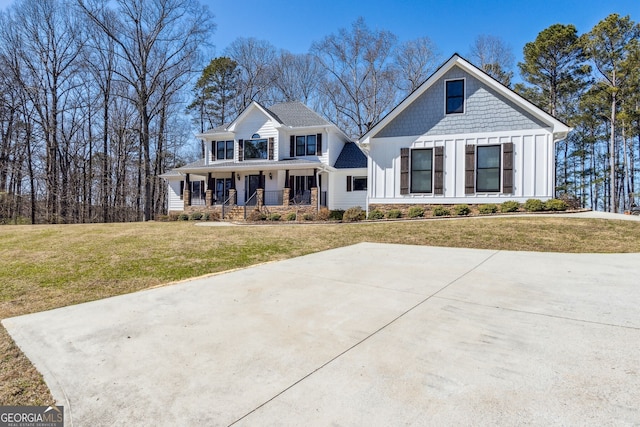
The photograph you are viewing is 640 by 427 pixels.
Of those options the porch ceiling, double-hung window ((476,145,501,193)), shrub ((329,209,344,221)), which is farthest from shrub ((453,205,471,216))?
the porch ceiling

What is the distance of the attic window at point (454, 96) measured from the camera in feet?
43.3

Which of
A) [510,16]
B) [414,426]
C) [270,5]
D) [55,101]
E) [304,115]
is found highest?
[510,16]

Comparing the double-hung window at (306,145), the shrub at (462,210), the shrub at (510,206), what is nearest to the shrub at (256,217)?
the double-hung window at (306,145)

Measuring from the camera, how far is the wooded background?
21969mm

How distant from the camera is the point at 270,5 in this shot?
49.5 ft

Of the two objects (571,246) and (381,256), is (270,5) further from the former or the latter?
(571,246)

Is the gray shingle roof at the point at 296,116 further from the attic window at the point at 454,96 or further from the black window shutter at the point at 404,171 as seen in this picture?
the attic window at the point at 454,96

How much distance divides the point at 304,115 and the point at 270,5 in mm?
7215

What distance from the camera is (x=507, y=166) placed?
12484mm

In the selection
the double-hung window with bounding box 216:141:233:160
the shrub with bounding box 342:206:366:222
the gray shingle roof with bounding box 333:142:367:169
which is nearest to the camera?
the shrub with bounding box 342:206:366:222

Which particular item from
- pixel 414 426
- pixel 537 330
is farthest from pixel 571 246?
pixel 414 426

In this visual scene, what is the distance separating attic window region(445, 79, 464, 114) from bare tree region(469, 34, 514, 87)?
16366 millimetres

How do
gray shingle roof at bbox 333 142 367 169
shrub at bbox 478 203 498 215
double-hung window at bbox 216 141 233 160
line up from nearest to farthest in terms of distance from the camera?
shrub at bbox 478 203 498 215 → gray shingle roof at bbox 333 142 367 169 → double-hung window at bbox 216 141 233 160

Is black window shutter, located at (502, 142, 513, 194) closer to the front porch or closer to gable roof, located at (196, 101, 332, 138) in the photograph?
the front porch
